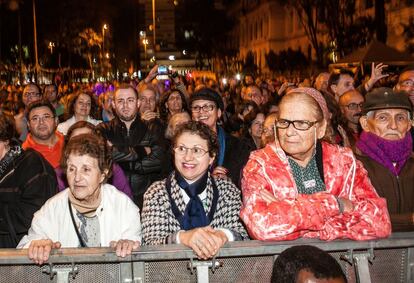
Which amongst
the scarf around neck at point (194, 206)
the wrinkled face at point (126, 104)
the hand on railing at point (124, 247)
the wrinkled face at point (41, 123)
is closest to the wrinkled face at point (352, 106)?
the wrinkled face at point (126, 104)

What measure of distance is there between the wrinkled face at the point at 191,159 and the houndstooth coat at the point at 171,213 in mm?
99

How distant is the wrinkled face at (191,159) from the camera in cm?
396

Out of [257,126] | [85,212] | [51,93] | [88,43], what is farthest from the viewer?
[88,43]

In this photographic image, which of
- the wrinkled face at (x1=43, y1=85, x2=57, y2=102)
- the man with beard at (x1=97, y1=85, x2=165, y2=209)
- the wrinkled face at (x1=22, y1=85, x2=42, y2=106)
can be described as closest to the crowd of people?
the man with beard at (x1=97, y1=85, x2=165, y2=209)

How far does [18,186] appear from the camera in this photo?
450 cm

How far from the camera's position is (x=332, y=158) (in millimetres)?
3596

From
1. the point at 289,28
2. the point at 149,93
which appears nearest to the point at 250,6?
the point at 289,28

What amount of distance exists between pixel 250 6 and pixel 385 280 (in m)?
83.8

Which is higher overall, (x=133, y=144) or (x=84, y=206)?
(x=133, y=144)

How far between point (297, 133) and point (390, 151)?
1.09 meters

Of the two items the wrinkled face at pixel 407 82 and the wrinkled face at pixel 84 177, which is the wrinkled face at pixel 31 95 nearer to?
the wrinkled face at pixel 407 82

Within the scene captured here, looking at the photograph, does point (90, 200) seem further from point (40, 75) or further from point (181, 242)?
point (40, 75)

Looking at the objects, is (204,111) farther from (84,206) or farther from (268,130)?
(84,206)

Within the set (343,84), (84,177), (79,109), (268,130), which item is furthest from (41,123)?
(343,84)
